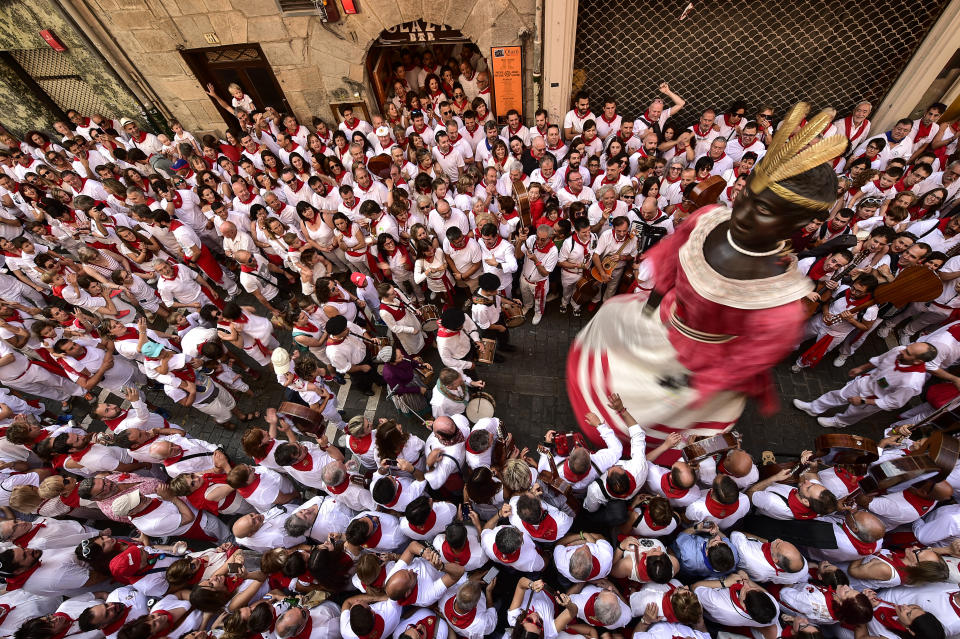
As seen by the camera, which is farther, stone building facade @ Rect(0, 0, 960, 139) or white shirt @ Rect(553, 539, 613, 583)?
stone building facade @ Rect(0, 0, 960, 139)

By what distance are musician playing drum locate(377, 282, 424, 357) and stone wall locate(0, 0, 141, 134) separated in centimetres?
1027

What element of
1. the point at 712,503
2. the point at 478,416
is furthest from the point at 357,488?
the point at 712,503

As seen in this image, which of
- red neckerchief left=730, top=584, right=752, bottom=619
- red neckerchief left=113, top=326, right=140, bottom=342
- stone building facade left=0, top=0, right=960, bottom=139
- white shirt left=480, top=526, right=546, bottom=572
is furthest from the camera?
stone building facade left=0, top=0, right=960, bottom=139

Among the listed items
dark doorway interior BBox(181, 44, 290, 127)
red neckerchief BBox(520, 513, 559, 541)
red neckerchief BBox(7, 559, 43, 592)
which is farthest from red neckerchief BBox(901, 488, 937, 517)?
dark doorway interior BBox(181, 44, 290, 127)

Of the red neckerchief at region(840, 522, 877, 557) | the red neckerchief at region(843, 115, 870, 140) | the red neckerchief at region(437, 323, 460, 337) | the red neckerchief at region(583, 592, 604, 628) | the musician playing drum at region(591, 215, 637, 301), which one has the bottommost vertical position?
the red neckerchief at region(583, 592, 604, 628)

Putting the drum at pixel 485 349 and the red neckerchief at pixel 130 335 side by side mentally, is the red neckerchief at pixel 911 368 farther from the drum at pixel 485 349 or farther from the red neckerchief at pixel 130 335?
the red neckerchief at pixel 130 335

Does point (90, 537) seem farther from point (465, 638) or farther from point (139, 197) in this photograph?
point (139, 197)

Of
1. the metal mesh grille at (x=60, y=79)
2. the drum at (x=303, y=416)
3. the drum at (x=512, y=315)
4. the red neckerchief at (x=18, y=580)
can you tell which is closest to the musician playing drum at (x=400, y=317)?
the drum at (x=512, y=315)

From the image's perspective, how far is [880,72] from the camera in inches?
307

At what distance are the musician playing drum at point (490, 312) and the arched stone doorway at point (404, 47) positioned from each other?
5.86m

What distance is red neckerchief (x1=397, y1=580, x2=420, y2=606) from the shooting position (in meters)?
3.53

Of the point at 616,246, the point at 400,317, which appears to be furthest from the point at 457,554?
the point at 616,246

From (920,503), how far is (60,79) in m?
18.0

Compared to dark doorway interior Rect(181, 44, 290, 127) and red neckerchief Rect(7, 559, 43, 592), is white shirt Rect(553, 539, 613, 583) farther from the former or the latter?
dark doorway interior Rect(181, 44, 290, 127)
